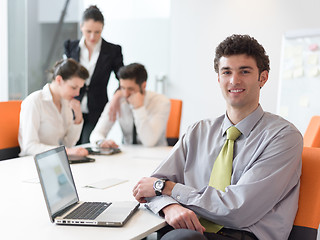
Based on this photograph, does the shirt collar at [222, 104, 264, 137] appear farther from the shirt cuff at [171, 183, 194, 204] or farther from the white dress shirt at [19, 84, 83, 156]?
the white dress shirt at [19, 84, 83, 156]

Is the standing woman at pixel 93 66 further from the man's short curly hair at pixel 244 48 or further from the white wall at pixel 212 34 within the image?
the man's short curly hair at pixel 244 48

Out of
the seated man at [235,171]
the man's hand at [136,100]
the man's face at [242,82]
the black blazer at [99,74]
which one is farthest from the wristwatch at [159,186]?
the black blazer at [99,74]

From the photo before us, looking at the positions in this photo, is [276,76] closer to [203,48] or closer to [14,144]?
[203,48]

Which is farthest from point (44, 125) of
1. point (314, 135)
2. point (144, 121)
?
point (314, 135)

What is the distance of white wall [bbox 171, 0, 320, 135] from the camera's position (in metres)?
4.62

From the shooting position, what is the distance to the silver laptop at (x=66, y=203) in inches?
53.2

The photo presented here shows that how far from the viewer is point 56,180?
1.43 m

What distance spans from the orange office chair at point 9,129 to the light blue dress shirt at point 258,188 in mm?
1379

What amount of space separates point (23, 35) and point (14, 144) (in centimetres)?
171

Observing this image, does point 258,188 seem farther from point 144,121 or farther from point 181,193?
point 144,121

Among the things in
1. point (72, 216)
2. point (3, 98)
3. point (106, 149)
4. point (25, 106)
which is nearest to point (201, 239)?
point (72, 216)

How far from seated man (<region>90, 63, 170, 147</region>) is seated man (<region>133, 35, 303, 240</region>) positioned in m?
1.36

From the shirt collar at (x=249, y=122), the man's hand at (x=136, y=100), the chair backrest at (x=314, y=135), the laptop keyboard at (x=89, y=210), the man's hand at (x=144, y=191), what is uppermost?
the shirt collar at (x=249, y=122)

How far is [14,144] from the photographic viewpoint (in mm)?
2707
